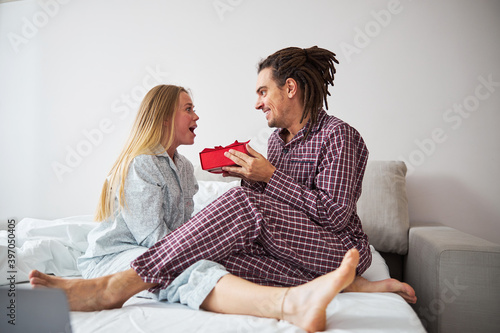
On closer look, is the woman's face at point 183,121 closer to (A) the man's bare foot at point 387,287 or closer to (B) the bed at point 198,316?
(B) the bed at point 198,316

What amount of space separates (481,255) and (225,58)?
166 cm

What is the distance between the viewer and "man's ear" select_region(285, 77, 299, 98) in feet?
4.61

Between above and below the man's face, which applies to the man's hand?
below

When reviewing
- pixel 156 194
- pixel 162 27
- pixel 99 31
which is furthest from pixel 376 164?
pixel 99 31

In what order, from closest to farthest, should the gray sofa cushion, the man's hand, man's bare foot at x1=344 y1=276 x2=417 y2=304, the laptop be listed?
1. the laptop
2. man's bare foot at x1=344 y1=276 x2=417 y2=304
3. the man's hand
4. the gray sofa cushion

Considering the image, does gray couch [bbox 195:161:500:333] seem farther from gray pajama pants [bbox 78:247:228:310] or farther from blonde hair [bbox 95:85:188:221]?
blonde hair [bbox 95:85:188:221]

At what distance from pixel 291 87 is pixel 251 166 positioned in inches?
15.3

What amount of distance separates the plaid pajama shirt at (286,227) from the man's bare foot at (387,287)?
2.0 inches

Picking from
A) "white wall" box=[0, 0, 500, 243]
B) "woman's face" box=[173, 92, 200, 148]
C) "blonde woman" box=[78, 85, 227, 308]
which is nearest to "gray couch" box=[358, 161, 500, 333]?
"white wall" box=[0, 0, 500, 243]

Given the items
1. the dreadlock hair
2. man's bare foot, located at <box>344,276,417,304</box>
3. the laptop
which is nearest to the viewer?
the laptop

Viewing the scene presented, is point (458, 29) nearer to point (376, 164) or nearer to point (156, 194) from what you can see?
point (376, 164)

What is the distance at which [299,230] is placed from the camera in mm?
1064

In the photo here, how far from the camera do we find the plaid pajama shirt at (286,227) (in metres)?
0.98

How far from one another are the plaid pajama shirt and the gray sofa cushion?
0.51 m
